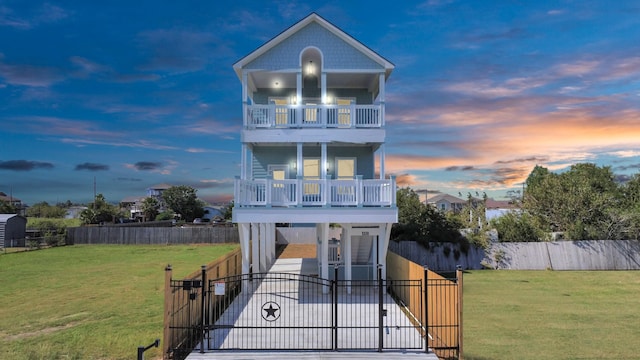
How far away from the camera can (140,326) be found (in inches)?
496

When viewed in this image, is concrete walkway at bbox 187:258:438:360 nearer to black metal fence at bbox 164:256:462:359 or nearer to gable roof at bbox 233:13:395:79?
black metal fence at bbox 164:256:462:359

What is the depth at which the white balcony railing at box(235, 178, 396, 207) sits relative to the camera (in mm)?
15406

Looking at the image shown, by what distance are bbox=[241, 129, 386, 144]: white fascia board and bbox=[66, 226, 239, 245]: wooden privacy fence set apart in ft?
92.6

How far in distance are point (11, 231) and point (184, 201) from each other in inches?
1680

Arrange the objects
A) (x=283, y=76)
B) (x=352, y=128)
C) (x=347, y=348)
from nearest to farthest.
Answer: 1. (x=347, y=348)
2. (x=352, y=128)
3. (x=283, y=76)

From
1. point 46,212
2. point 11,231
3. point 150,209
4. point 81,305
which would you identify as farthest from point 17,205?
point 81,305

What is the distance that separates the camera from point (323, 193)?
15.6 m

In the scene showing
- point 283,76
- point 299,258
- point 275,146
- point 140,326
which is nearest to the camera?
point 140,326

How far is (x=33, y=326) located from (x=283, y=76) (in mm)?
12184

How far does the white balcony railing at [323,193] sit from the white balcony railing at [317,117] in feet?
7.45

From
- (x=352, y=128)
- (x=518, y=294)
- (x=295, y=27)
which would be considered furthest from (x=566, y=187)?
(x=295, y=27)

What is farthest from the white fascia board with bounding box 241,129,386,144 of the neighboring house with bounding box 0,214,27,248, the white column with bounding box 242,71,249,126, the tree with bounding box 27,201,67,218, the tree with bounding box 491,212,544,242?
the tree with bounding box 27,201,67,218

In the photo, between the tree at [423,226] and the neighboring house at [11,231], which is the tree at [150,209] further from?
the tree at [423,226]

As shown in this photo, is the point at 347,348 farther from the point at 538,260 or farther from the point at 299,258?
the point at 538,260
